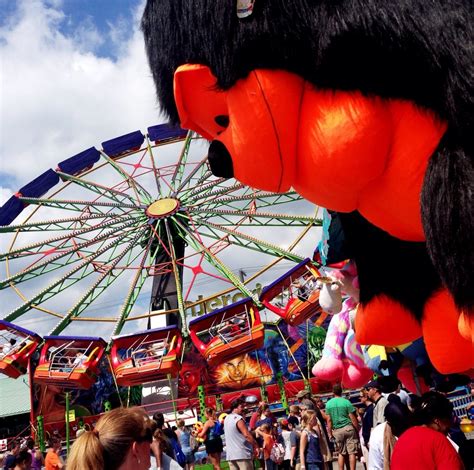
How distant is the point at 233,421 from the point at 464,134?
17.0 ft

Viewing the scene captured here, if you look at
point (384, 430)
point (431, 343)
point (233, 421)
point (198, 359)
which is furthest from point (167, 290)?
point (431, 343)

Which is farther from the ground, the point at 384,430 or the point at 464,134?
the point at 464,134

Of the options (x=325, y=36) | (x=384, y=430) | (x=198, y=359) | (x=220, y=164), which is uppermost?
(x=198, y=359)

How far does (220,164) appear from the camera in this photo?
235cm

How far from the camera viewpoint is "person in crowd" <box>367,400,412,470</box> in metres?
3.48

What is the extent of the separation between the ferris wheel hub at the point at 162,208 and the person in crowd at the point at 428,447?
1688cm

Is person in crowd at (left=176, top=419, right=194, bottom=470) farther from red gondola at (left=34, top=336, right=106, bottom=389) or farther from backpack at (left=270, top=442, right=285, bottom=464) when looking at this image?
red gondola at (left=34, top=336, right=106, bottom=389)

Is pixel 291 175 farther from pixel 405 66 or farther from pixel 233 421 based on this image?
pixel 233 421

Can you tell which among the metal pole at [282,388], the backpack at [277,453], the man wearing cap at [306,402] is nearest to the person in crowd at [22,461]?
the man wearing cap at [306,402]

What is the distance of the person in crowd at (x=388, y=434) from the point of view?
3.48 metres

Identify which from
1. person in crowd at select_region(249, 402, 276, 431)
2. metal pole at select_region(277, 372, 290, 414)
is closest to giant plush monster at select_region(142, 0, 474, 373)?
person in crowd at select_region(249, 402, 276, 431)

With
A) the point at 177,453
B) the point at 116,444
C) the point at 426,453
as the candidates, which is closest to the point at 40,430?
the point at 177,453

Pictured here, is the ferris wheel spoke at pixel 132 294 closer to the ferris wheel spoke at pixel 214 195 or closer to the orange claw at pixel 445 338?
the ferris wheel spoke at pixel 214 195

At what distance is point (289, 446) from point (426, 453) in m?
5.00
